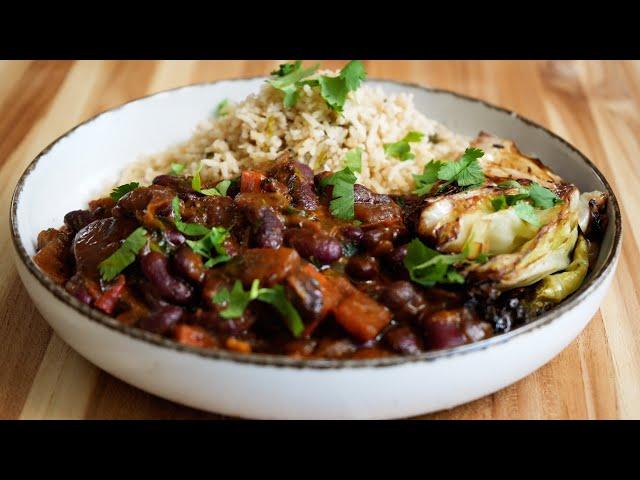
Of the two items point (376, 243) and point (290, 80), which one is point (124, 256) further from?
point (290, 80)

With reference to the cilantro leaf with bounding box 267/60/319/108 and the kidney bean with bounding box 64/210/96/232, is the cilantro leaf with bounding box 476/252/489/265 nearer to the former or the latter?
the cilantro leaf with bounding box 267/60/319/108

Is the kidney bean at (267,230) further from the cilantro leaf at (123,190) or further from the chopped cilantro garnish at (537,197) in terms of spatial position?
the chopped cilantro garnish at (537,197)

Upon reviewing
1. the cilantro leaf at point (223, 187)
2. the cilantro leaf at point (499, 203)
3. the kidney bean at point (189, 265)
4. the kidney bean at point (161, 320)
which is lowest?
the cilantro leaf at point (499, 203)

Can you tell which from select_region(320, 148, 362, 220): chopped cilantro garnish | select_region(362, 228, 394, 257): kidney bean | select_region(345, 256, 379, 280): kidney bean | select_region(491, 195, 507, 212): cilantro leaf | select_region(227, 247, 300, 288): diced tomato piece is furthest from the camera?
select_region(491, 195, 507, 212): cilantro leaf

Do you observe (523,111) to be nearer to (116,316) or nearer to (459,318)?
(459,318)

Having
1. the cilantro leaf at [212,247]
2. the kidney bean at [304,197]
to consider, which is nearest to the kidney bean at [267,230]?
the cilantro leaf at [212,247]

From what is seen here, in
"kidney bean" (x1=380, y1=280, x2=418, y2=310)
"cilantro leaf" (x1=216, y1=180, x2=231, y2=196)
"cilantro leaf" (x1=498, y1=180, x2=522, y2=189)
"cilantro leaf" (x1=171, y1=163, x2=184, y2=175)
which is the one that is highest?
"cilantro leaf" (x1=216, y1=180, x2=231, y2=196)

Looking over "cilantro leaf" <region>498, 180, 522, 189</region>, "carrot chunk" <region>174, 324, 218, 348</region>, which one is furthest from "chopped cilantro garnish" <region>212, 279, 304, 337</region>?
"cilantro leaf" <region>498, 180, 522, 189</region>

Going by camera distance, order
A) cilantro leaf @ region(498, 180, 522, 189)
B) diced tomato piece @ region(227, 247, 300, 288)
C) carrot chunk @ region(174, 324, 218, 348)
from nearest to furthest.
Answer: carrot chunk @ region(174, 324, 218, 348), diced tomato piece @ region(227, 247, 300, 288), cilantro leaf @ region(498, 180, 522, 189)
